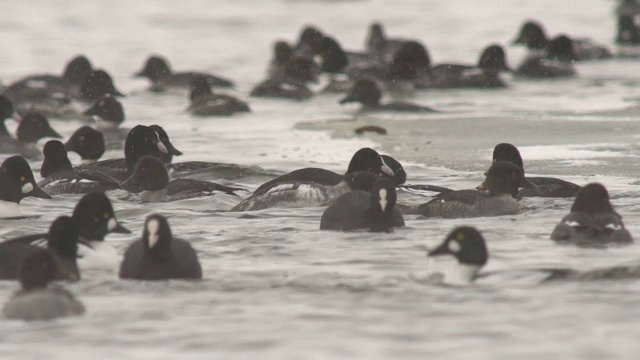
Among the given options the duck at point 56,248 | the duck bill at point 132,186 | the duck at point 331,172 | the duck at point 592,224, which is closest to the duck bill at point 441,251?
the duck at point 592,224

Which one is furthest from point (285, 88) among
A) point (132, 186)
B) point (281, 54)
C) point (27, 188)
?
point (27, 188)

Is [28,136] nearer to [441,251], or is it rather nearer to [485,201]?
[485,201]

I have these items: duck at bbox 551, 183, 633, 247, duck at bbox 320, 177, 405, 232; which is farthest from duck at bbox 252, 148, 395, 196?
duck at bbox 551, 183, 633, 247

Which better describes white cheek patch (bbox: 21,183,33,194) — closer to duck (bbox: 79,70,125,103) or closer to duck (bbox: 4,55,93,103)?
duck (bbox: 4,55,93,103)

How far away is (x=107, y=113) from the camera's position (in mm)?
21219

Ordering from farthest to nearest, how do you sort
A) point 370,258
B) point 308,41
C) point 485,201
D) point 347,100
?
point 308,41, point 347,100, point 485,201, point 370,258

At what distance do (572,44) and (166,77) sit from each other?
29.1 feet

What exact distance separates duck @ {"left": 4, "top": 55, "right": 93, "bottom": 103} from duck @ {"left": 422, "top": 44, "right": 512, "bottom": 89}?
634 centimetres

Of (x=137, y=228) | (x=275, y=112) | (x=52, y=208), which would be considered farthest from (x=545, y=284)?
(x=275, y=112)

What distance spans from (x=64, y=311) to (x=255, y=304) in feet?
3.98

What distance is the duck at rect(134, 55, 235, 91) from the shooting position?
87.6 ft

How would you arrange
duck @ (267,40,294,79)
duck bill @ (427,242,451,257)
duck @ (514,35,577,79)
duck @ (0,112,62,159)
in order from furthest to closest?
A: duck @ (267,40,294,79), duck @ (514,35,577,79), duck @ (0,112,62,159), duck bill @ (427,242,451,257)

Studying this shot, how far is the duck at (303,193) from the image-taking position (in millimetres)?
13602

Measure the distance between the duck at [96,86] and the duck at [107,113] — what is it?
11.2 ft
